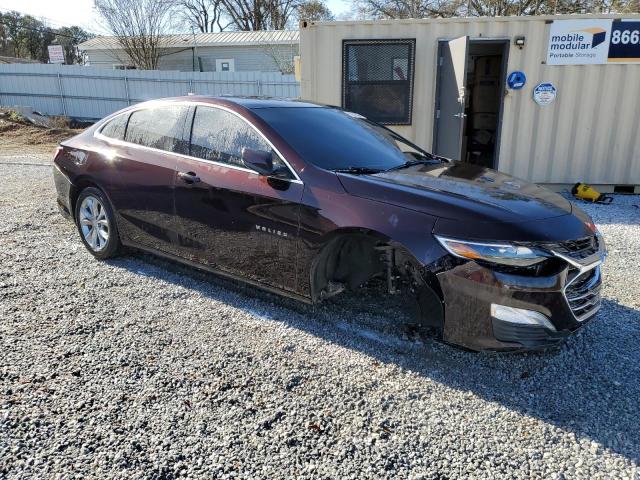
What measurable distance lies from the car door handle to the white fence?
552 inches

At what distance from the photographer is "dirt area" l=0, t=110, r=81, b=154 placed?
14.6 m

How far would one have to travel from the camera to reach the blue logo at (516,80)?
7766 millimetres

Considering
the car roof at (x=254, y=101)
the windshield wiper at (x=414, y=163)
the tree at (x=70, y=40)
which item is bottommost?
the windshield wiper at (x=414, y=163)

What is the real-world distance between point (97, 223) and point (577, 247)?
4.07 meters

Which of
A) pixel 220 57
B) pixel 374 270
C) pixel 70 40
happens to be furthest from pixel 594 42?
pixel 70 40

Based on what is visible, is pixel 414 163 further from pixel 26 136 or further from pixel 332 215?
pixel 26 136

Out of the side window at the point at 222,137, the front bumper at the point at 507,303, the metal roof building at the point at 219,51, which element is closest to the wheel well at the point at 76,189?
the side window at the point at 222,137

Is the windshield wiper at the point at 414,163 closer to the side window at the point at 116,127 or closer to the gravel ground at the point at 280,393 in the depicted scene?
the gravel ground at the point at 280,393

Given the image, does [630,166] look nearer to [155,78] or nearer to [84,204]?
[84,204]

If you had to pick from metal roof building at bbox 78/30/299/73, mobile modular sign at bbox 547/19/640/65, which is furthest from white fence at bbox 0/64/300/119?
mobile modular sign at bbox 547/19/640/65

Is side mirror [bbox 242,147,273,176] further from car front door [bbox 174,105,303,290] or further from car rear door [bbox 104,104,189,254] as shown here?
car rear door [bbox 104,104,189,254]

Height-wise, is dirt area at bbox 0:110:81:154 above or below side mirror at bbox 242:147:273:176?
below

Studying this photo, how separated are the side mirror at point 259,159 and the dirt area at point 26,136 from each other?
42.3ft

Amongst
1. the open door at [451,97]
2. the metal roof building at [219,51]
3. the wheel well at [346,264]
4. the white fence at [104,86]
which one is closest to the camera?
the wheel well at [346,264]
